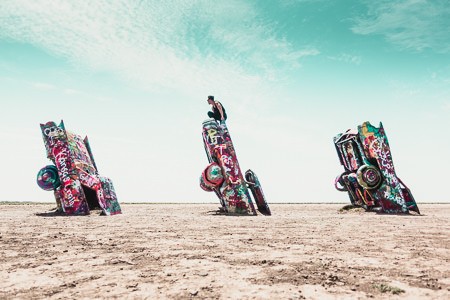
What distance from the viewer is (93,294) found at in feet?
10.1

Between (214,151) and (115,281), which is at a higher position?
(214,151)

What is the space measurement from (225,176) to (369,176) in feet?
18.5

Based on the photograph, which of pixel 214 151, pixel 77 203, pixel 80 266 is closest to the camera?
pixel 80 266

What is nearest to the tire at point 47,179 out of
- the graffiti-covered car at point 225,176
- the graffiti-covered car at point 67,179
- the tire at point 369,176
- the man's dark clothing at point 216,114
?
the graffiti-covered car at point 67,179

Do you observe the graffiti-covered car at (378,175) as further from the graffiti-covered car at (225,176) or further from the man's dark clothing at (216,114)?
the man's dark clothing at (216,114)

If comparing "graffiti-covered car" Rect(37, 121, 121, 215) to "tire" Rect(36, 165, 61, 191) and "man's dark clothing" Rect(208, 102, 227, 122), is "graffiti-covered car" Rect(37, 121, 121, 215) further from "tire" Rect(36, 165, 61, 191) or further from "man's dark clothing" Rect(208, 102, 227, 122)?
"man's dark clothing" Rect(208, 102, 227, 122)

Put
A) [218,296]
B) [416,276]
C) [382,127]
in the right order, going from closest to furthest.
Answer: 1. [218,296]
2. [416,276]
3. [382,127]

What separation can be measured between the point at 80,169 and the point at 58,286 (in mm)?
9932

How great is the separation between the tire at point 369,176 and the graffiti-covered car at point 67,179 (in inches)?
376

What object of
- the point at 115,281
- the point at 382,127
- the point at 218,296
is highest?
the point at 382,127

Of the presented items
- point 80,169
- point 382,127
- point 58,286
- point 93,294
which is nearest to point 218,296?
point 93,294

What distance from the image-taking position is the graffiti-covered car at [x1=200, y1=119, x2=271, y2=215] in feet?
41.4

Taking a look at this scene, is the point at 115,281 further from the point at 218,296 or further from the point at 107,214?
the point at 107,214

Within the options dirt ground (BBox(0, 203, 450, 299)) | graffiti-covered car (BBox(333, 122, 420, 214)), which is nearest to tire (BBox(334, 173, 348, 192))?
graffiti-covered car (BBox(333, 122, 420, 214))
